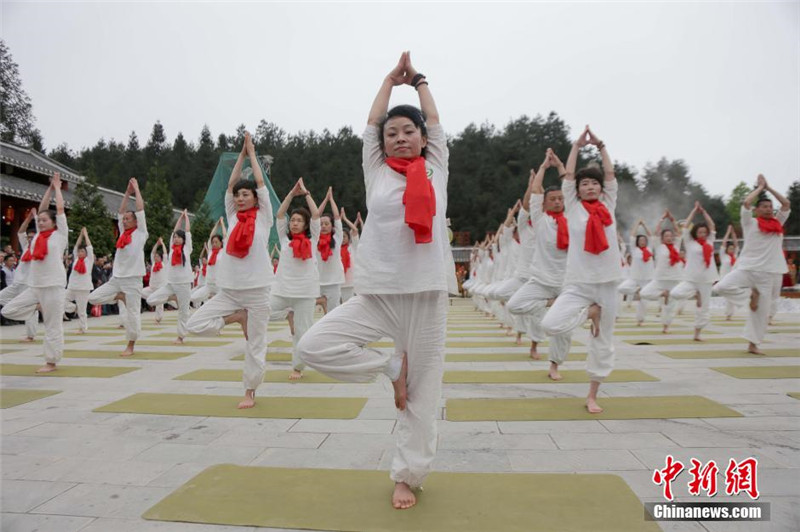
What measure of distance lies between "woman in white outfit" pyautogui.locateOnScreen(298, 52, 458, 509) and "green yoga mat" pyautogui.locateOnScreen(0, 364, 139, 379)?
17.8 feet

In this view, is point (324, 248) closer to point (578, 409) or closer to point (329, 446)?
point (329, 446)

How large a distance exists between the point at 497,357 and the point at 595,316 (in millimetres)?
3440

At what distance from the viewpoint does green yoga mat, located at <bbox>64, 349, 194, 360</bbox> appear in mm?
8562

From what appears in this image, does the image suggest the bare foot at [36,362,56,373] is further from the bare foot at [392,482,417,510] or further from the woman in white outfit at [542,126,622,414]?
the woman in white outfit at [542,126,622,414]

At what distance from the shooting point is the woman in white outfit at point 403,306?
2973mm

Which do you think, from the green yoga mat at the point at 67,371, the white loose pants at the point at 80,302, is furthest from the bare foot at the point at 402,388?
the white loose pants at the point at 80,302

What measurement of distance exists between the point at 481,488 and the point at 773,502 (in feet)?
5.39

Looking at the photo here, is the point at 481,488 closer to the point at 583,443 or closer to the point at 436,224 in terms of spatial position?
the point at 583,443

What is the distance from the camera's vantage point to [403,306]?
3.09 meters

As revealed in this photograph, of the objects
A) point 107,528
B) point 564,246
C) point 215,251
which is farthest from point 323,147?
point 107,528

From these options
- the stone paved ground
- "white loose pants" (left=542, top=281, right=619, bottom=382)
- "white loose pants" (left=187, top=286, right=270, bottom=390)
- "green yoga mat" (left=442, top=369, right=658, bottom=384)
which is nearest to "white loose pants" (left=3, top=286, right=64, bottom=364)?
the stone paved ground

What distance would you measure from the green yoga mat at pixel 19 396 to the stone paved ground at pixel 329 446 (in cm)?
18

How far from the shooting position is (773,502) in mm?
2943

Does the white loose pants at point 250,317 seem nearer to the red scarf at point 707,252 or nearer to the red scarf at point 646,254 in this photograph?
the red scarf at point 707,252
